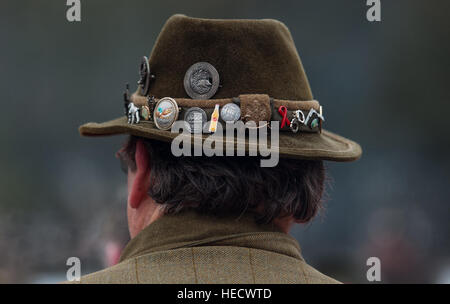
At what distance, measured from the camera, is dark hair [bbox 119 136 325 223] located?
1306 millimetres

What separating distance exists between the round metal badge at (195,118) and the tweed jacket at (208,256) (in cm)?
20

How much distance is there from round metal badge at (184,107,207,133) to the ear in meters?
0.14

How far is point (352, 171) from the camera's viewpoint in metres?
5.25

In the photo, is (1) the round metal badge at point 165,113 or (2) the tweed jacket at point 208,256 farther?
(1) the round metal badge at point 165,113

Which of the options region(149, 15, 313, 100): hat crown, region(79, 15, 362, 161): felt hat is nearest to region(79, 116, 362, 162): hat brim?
region(79, 15, 362, 161): felt hat

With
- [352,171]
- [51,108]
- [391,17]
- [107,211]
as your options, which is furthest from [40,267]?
[391,17]

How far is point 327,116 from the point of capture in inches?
210

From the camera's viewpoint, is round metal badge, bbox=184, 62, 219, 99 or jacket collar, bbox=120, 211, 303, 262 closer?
jacket collar, bbox=120, 211, 303, 262

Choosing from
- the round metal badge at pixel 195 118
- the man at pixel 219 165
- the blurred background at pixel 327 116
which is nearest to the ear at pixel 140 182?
the man at pixel 219 165

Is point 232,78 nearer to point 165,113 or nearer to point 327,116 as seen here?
point 165,113

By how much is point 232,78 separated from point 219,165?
0.23 m

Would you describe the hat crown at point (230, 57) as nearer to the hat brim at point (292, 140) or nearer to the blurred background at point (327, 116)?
A: the hat brim at point (292, 140)

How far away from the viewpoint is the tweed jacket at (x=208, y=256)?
4.04ft

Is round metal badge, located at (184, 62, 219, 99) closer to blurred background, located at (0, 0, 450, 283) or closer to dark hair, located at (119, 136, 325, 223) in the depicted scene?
dark hair, located at (119, 136, 325, 223)
